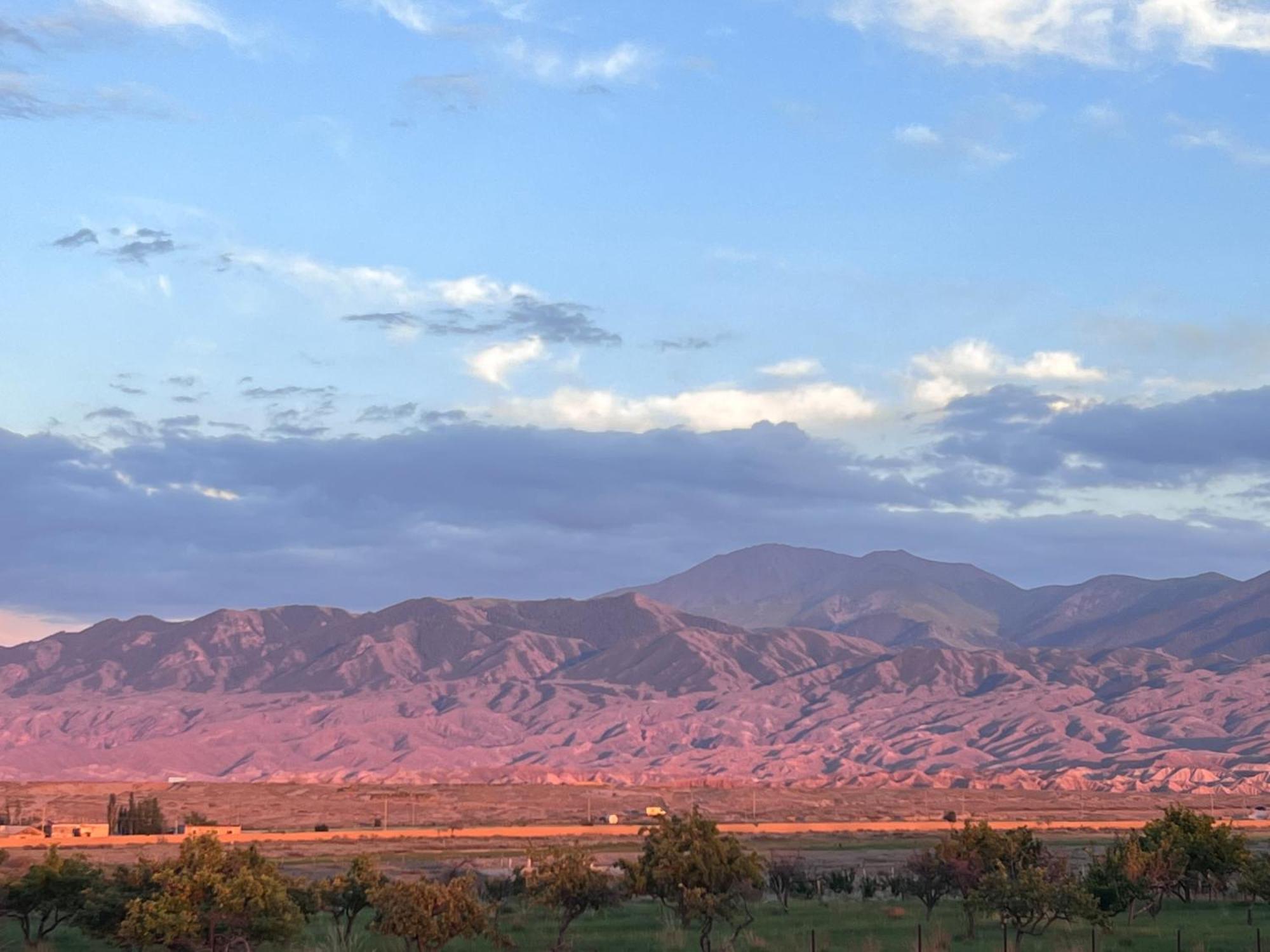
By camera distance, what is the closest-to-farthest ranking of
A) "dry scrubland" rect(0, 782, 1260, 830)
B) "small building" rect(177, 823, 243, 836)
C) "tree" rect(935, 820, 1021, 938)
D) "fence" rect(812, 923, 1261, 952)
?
1. "fence" rect(812, 923, 1261, 952)
2. "tree" rect(935, 820, 1021, 938)
3. "small building" rect(177, 823, 243, 836)
4. "dry scrubland" rect(0, 782, 1260, 830)

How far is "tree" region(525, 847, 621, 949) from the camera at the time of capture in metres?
36.2

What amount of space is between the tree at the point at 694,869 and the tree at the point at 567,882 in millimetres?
1833

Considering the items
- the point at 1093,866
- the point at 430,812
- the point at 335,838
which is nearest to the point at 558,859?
the point at 1093,866

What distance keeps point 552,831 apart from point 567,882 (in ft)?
222

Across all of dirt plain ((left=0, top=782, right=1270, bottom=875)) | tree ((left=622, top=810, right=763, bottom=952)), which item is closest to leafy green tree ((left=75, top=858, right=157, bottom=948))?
tree ((left=622, top=810, right=763, bottom=952))

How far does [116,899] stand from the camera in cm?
3344

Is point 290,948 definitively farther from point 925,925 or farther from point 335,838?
point 335,838

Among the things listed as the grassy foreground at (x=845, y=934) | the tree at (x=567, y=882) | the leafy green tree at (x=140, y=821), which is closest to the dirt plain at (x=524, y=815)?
the leafy green tree at (x=140, y=821)

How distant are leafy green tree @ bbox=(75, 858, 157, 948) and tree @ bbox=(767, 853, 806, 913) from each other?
2370 cm

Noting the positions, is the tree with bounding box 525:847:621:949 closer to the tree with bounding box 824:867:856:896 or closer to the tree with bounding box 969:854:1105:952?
the tree with bounding box 969:854:1105:952

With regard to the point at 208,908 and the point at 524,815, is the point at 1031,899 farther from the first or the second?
the point at 524,815

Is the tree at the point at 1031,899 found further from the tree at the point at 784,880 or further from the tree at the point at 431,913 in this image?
the tree at the point at 784,880

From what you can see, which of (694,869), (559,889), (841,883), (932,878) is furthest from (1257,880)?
(559,889)

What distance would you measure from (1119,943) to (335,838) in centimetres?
6250
